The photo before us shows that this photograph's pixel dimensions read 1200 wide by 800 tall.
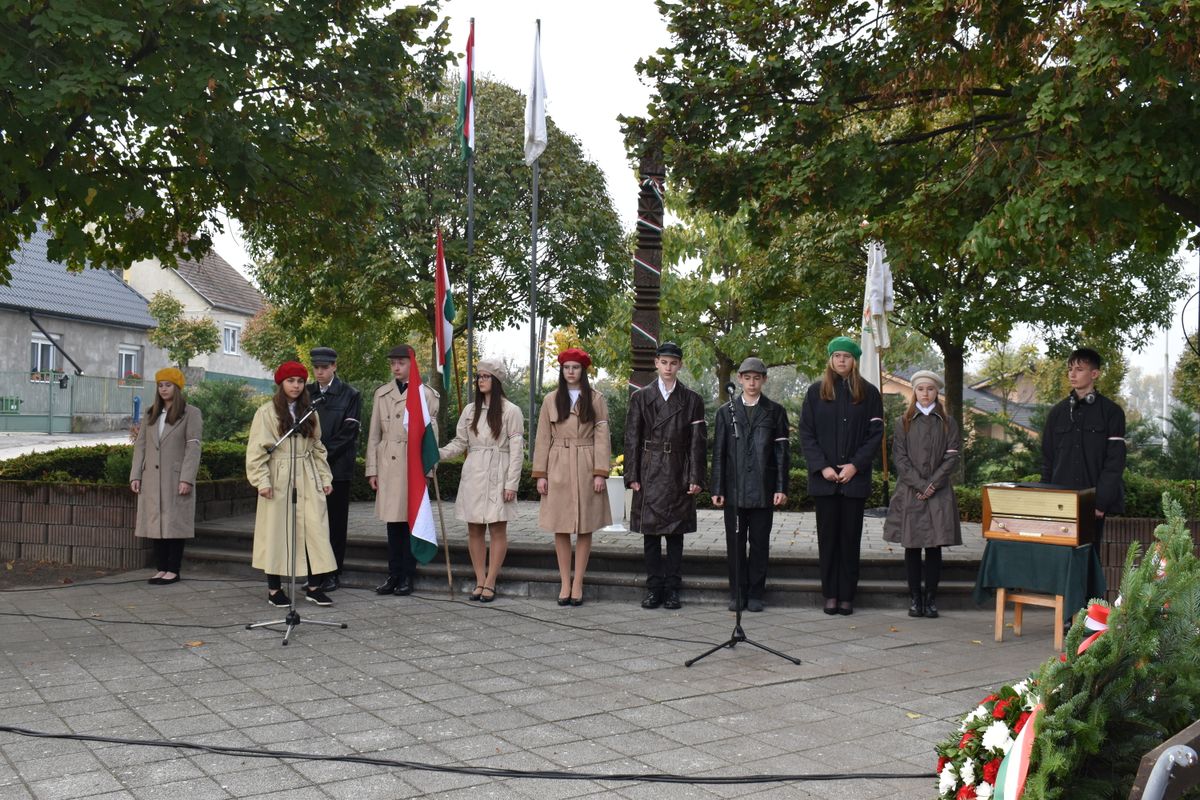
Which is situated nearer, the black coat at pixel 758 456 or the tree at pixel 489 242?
the black coat at pixel 758 456

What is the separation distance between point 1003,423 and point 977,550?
25.0 feet

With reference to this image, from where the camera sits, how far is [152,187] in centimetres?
1121

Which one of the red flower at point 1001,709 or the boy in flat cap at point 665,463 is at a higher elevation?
the boy in flat cap at point 665,463

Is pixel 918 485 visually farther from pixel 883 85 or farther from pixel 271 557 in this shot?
pixel 271 557

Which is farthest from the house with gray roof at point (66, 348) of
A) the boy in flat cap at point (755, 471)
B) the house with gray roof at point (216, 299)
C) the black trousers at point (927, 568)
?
the black trousers at point (927, 568)

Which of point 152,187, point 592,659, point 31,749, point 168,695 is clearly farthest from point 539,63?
point 31,749

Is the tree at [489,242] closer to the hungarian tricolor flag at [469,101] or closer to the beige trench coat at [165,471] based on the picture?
the hungarian tricolor flag at [469,101]

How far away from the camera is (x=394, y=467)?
31.9 ft

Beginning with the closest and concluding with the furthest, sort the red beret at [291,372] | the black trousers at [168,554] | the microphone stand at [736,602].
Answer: the microphone stand at [736,602] < the red beret at [291,372] < the black trousers at [168,554]

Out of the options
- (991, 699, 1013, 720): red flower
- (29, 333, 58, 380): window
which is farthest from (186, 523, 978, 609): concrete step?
(29, 333, 58, 380): window

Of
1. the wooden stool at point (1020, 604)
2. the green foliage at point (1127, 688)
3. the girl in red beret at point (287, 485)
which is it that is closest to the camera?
the green foliage at point (1127, 688)

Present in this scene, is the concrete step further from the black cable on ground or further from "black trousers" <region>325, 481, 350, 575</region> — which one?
the black cable on ground

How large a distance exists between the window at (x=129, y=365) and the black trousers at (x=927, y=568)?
41.8 metres

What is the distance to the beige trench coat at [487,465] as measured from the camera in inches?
367
